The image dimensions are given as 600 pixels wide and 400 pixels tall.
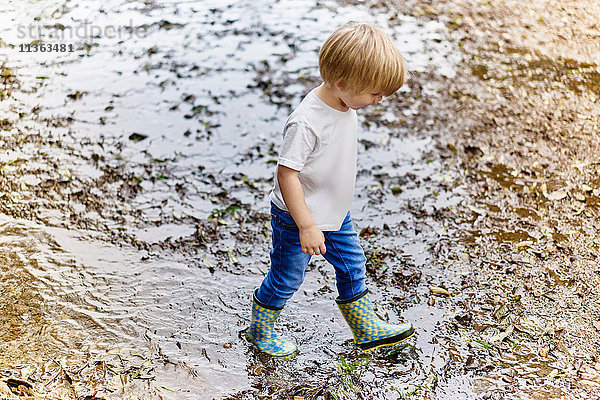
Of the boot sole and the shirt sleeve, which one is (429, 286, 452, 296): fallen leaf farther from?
the shirt sleeve

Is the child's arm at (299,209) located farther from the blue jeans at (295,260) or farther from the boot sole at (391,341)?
the boot sole at (391,341)

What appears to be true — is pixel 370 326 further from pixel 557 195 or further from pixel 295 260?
pixel 557 195

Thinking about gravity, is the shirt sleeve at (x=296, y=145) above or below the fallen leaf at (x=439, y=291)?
above

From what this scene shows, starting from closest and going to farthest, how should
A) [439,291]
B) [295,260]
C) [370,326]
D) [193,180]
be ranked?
[295,260] → [370,326] → [439,291] → [193,180]

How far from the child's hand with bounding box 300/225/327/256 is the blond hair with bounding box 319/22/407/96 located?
1.92ft

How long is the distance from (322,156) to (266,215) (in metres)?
1.62

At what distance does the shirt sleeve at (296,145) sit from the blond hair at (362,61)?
22cm

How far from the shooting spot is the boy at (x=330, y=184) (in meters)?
2.18

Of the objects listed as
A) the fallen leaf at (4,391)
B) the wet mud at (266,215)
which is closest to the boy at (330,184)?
the wet mud at (266,215)

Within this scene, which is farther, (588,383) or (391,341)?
(391,341)

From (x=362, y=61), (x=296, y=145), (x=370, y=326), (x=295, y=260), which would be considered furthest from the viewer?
(x=370, y=326)

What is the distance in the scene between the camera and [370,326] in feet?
9.08

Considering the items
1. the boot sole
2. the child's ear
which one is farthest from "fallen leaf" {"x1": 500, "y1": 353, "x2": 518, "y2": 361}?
the child's ear

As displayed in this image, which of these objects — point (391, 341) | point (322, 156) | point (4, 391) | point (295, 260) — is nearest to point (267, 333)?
point (295, 260)
